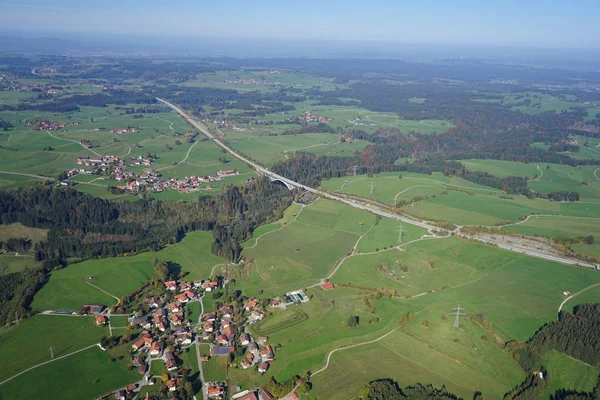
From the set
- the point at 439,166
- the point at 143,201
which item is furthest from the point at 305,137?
the point at 143,201

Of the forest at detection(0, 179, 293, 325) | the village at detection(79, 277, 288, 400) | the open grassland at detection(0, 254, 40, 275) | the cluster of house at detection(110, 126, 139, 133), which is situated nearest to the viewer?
the village at detection(79, 277, 288, 400)

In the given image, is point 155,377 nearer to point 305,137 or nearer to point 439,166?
point 439,166

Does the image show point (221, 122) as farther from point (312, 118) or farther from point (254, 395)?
point (254, 395)

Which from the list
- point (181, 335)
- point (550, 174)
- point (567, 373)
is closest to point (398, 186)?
point (550, 174)

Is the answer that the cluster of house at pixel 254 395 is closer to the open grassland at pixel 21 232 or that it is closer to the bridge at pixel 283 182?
the open grassland at pixel 21 232

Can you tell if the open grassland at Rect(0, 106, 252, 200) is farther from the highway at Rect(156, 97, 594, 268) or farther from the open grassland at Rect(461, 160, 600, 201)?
the open grassland at Rect(461, 160, 600, 201)

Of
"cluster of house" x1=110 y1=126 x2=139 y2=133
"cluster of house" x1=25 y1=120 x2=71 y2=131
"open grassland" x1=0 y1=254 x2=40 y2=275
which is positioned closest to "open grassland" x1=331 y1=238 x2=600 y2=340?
"open grassland" x1=0 y1=254 x2=40 y2=275
